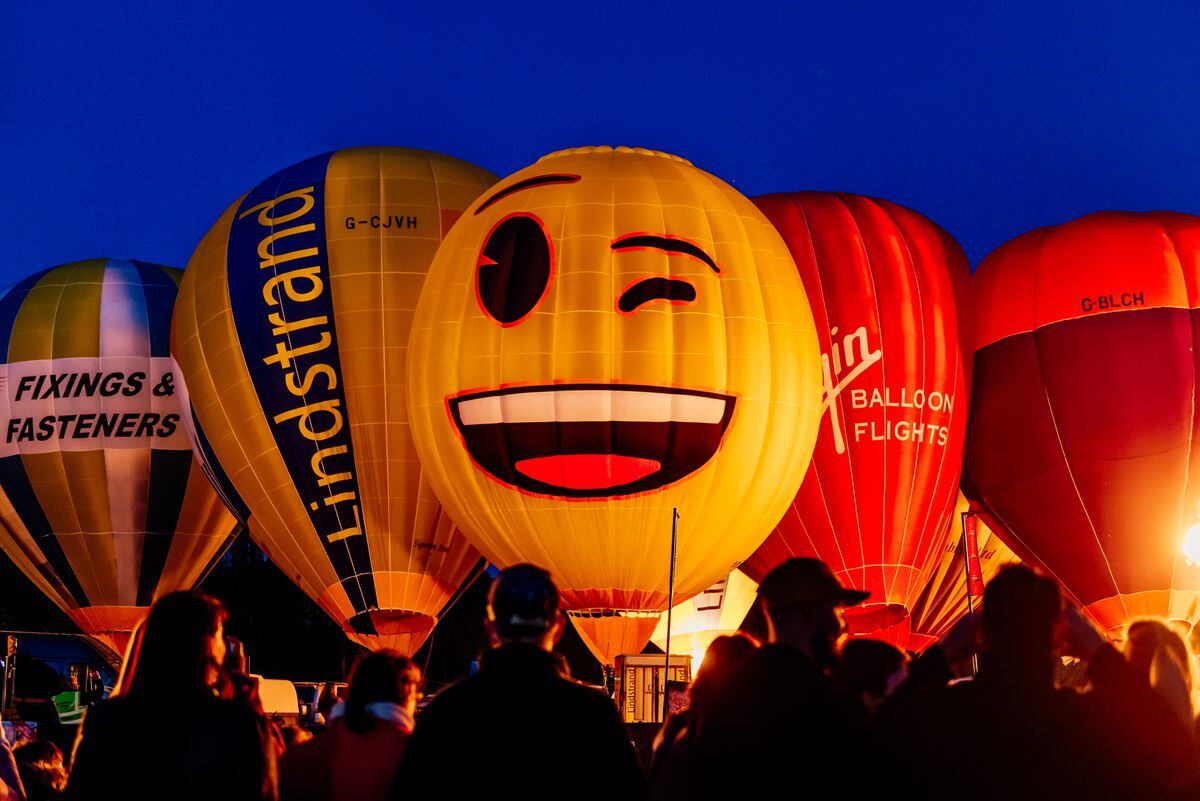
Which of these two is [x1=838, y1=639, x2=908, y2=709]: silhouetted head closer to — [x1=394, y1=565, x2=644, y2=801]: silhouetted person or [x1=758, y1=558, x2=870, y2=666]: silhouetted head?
[x1=758, y1=558, x2=870, y2=666]: silhouetted head

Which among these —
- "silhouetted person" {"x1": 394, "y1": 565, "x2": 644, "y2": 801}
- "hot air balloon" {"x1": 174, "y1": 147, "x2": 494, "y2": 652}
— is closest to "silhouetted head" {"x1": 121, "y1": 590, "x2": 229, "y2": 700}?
"silhouetted person" {"x1": 394, "y1": 565, "x2": 644, "y2": 801}

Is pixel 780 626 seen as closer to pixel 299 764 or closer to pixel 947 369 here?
pixel 299 764

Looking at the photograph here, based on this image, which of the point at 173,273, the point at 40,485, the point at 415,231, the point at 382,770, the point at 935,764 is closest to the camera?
the point at 935,764

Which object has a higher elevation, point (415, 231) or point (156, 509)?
point (415, 231)

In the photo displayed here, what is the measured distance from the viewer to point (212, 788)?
2.65 metres

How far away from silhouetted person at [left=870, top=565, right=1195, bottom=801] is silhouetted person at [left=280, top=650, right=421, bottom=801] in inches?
→ 54.1

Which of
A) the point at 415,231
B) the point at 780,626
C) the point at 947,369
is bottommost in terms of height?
the point at 780,626

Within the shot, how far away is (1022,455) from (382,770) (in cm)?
1221

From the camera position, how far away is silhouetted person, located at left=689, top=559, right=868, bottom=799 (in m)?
2.68

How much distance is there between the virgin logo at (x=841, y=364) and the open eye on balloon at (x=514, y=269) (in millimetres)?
3505

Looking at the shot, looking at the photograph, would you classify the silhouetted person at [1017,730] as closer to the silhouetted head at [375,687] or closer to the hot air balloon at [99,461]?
the silhouetted head at [375,687]

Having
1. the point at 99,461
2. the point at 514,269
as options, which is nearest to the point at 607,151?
the point at 514,269

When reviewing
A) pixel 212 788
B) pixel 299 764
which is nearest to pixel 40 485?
pixel 299 764

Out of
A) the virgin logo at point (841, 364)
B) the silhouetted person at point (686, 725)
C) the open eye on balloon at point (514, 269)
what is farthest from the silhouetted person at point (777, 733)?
the virgin logo at point (841, 364)
